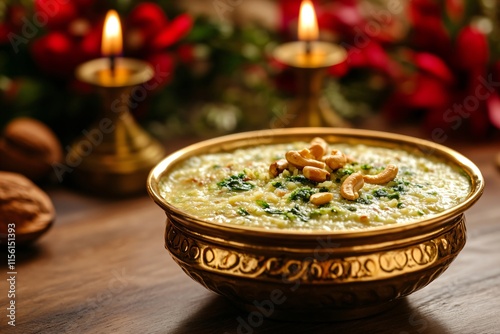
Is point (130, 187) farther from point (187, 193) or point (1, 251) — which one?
point (187, 193)

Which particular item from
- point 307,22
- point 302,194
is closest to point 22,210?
point 302,194

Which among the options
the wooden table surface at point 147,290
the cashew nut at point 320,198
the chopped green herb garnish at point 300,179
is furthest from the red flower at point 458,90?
the cashew nut at point 320,198

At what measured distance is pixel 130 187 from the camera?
3.31m

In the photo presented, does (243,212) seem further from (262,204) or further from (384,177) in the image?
(384,177)

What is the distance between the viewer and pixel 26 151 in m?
3.29

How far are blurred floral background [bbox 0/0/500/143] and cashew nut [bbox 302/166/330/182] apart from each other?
1560 millimetres

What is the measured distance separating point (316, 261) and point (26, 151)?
1735 millimetres

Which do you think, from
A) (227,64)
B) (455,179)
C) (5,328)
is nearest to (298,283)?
(455,179)

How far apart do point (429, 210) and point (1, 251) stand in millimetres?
1504

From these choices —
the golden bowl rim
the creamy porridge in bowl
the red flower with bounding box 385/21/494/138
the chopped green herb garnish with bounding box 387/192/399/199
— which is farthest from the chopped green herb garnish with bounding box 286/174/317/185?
the red flower with bounding box 385/21/494/138

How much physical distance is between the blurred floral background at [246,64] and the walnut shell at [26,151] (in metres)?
0.30

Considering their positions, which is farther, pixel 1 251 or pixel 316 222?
pixel 1 251

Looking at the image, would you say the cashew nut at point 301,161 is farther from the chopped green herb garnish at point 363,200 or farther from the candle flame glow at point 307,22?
the candle flame glow at point 307,22

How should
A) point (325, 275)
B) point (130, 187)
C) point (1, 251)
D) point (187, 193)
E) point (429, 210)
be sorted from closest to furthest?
1. point (325, 275)
2. point (429, 210)
3. point (187, 193)
4. point (1, 251)
5. point (130, 187)
